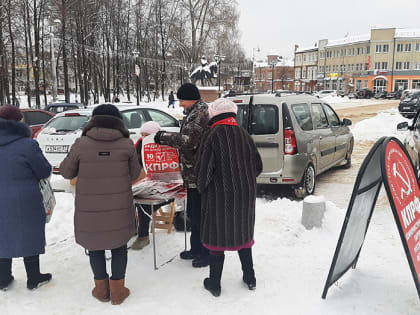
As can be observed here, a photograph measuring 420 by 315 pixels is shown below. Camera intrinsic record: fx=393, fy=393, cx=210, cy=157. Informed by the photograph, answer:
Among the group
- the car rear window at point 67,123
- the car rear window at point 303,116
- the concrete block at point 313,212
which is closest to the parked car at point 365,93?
the car rear window at point 303,116

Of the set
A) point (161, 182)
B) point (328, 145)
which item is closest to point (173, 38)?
point (328, 145)

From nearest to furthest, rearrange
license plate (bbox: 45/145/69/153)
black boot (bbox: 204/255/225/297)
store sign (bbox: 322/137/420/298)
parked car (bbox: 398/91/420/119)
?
store sign (bbox: 322/137/420/298) < black boot (bbox: 204/255/225/297) < license plate (bbox: 45/145/69/153) < parked car (bbox: 398/91/420/119)

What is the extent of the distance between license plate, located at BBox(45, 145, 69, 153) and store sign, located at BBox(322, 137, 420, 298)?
671cm

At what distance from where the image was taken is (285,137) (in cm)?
641

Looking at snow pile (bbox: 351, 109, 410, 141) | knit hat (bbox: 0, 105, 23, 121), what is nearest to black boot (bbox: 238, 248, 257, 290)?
knit hat (bbox: 0, 105, 23, 121)

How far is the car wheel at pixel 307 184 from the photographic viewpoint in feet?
22.2

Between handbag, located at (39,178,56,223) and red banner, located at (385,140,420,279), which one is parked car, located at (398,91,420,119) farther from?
handbag, located at (39,178,56,223)

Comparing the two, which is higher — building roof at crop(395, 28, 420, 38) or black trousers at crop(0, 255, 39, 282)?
building roof at crop(395, 28, 420, 38)

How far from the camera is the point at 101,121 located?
3.21m

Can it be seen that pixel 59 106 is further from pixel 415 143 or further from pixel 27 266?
pixel 415 143

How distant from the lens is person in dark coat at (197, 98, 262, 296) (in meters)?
3.31

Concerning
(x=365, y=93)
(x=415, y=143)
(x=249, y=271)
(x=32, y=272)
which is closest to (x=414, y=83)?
(x=365, y=93)

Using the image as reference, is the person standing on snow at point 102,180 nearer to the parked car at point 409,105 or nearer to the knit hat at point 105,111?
the knit hat at point 105,111

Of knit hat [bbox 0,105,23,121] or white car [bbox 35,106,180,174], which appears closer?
knit hat [bbox 0,105,23,121]
